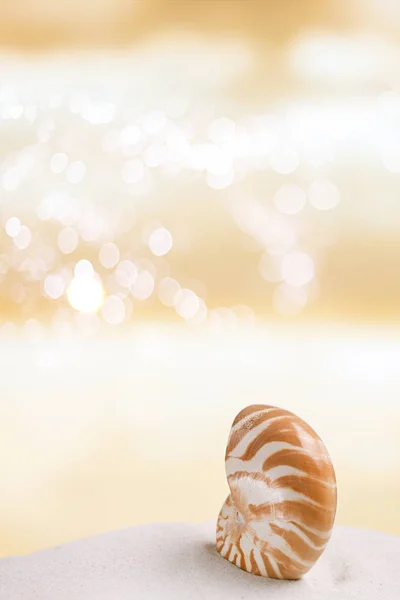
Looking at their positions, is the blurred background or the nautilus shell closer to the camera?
the nautilus shell

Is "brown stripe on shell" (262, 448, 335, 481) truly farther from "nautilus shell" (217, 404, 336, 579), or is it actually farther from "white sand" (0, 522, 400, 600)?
"white sand" (0, 522, 400, 600)

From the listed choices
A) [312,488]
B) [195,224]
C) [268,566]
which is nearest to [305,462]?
[312,488]

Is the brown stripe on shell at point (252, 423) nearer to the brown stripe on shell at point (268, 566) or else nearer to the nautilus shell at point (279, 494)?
the nautilus shell at point (279, 494)

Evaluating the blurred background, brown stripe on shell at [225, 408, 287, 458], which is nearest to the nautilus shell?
brown stripe on shell at [225, 408, 287, 458]

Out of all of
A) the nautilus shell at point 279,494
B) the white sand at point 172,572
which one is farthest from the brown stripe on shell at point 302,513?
the white sand at point 172,572

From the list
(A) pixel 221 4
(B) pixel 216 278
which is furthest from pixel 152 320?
(A) pixel 221 4

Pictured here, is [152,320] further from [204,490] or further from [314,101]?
[314,101]
